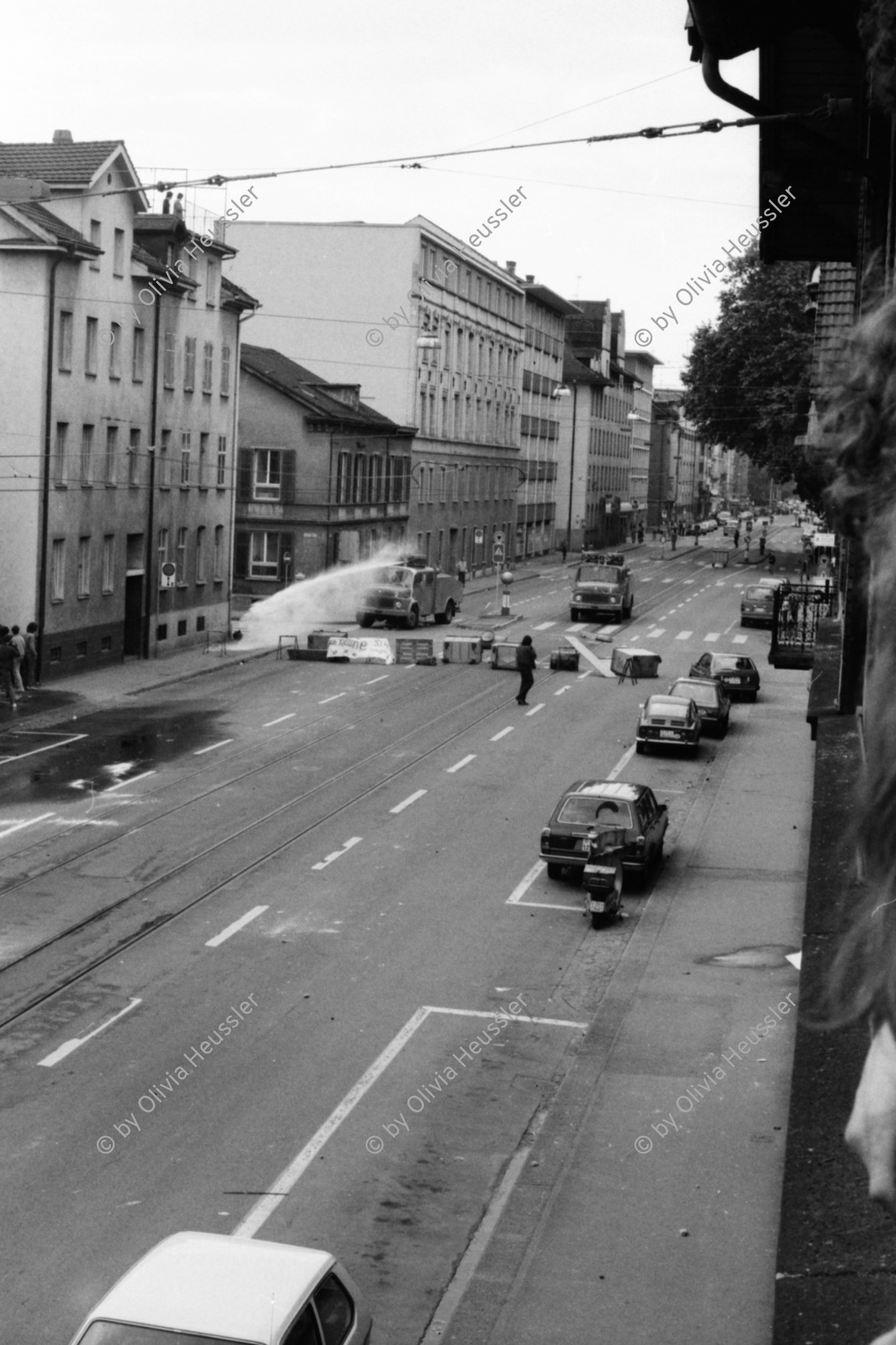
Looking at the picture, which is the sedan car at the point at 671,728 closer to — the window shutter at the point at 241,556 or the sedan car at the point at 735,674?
the sedan car at the point at 735,674

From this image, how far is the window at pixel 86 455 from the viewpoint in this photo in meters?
42.7

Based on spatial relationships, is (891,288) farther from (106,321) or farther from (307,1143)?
(106,321)

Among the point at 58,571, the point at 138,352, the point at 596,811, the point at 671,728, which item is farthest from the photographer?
the point at 138,352

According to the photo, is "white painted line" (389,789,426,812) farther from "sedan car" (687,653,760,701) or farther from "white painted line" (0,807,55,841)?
"sedan car" (687,653,760,701)

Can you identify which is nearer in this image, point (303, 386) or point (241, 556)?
point (241, 556)

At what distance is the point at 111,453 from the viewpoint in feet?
146

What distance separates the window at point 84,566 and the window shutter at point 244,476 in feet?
73.1

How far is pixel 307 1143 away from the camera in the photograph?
42.5 ft

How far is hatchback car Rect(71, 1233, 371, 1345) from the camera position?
8.24m

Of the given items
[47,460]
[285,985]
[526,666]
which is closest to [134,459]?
[47,460]

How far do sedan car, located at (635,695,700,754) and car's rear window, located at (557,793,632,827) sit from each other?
1056 cm

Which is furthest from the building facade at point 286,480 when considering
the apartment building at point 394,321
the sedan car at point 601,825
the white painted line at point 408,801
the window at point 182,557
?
the sedan car at point 601,825

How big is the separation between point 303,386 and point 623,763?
3805cm

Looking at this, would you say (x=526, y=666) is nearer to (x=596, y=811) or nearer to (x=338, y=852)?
(x=338, y=852)
